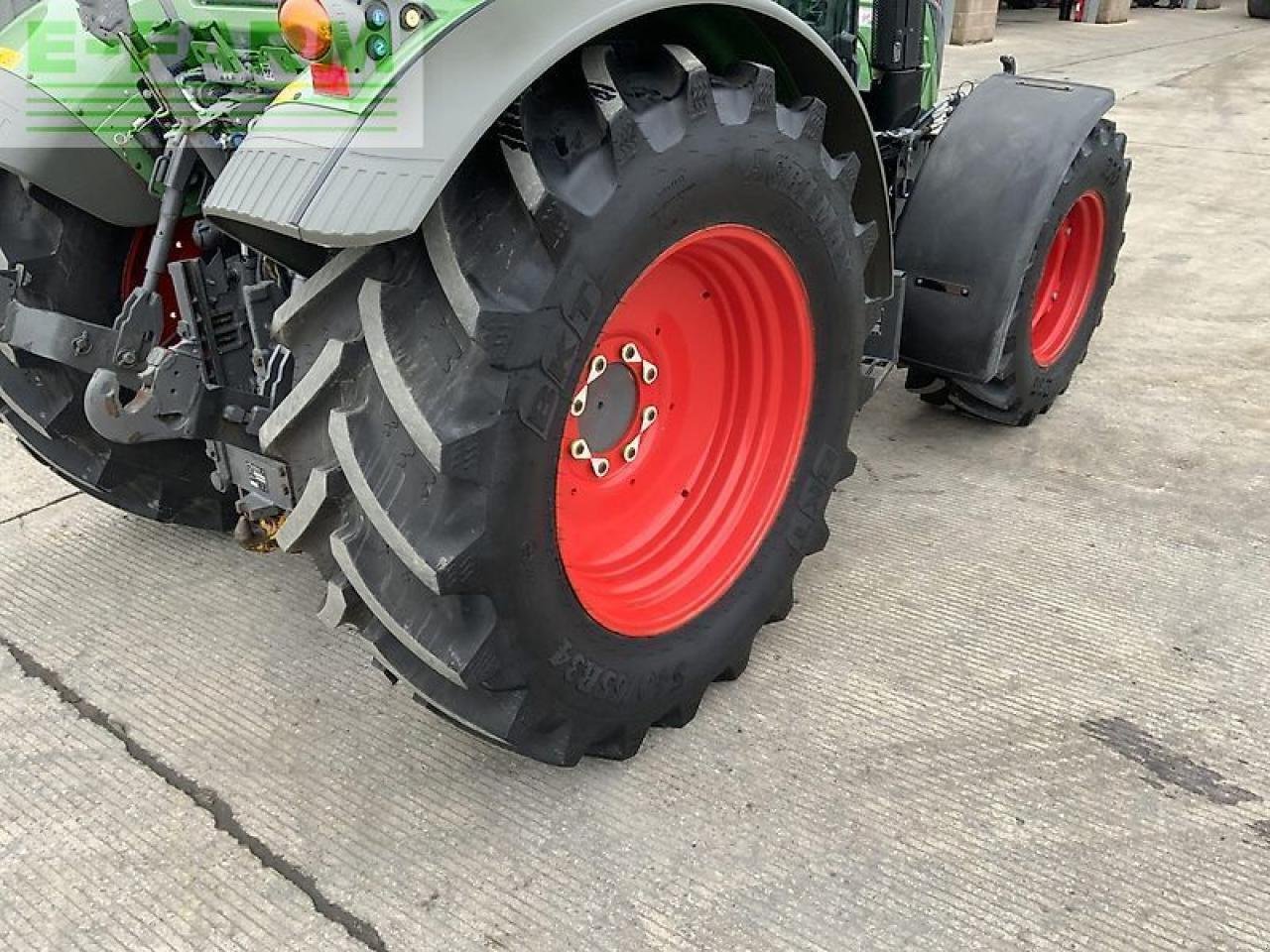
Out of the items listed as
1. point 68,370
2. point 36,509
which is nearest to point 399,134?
point 68,370

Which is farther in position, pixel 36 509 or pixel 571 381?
pixel 36 509

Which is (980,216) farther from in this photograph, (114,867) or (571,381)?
(114,867)

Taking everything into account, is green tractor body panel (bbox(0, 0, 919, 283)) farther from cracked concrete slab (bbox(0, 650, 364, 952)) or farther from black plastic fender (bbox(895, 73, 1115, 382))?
cracked concrete slab (bbox(0, 650, 364, 952))

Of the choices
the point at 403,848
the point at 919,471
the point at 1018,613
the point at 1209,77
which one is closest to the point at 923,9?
the point at 919,471

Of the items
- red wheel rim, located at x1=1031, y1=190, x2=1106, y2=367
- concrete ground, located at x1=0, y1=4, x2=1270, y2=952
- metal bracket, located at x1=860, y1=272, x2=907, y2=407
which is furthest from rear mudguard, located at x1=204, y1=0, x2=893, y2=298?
red wheel rim, located at x1=1031, y1=190, x2=1106, y2=367

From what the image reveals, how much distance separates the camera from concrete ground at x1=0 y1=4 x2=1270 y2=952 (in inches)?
75.2

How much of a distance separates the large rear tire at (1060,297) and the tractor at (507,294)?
0.07m

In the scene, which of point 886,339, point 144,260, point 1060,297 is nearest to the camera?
point 144,260

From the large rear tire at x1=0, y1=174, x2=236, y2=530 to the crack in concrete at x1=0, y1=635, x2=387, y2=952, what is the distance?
49 centimetres

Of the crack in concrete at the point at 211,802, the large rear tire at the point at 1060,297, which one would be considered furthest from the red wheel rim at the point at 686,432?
the large rear tire at the point at 1060,297

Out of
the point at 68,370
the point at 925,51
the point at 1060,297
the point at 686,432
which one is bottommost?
the point at 1060,297

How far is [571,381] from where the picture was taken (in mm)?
1726

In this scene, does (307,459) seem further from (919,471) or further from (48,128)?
(919,471)

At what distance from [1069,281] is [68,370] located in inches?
127
